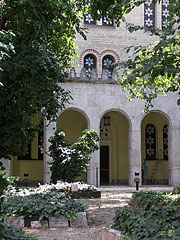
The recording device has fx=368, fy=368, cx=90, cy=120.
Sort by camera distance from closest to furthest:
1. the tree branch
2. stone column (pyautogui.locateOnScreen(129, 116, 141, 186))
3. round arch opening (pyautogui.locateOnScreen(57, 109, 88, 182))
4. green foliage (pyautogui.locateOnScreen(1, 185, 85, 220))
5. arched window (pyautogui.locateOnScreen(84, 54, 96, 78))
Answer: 1. green foliage (pyautogui.locateOnScreen(1, 185, 85, 220))
2. the tree branch
3. stone column (pyautogui.locateOnScreen(129, 116, 141, 186))
4. arched window (pyautogui.locateOnScreen(84, 54, 96, 78))
5. round arch opening (pyautogui.locateOnScreen(57, 109, 88, 182))

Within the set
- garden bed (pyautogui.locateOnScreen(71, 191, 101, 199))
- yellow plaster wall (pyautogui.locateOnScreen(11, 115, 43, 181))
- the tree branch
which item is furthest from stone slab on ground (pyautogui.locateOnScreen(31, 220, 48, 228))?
yellow plaster wall (pyautogui.locateOnScreen(11, 115, 43, 181))

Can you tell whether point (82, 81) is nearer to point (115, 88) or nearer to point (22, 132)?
point (115, 88)

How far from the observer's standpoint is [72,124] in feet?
88.0

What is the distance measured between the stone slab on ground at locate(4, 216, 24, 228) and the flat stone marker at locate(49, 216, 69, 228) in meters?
0.75

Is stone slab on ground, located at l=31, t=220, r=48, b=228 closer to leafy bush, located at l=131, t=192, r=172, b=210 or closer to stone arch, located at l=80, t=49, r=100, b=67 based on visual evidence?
leafy bush, located at l=131, t=192, r=172, b=210

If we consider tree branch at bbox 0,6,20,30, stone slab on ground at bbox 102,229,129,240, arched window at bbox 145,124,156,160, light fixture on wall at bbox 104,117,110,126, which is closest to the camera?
stone slab on ground at bbox 102,229,129,240

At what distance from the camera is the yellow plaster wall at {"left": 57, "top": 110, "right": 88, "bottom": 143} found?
26547mm

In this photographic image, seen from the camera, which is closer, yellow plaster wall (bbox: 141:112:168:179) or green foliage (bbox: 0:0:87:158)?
green foliage (bbox: 0:0:87:158)

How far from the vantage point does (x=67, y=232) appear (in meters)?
8.98

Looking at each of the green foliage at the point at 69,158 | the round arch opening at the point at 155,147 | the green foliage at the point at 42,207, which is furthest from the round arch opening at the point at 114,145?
the green foliage at the point at 42,207

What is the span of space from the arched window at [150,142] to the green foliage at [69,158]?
1204 cm

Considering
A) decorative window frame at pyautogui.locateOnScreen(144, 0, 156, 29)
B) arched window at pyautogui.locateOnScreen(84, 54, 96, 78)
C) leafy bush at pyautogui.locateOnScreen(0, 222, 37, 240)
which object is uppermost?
decorative window frame at pyautogui.locateOnScreen(144, 0, 156, 29)

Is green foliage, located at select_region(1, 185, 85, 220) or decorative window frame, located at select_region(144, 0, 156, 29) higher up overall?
decorative window frame, located at select_region(144, 0, 156, 29)

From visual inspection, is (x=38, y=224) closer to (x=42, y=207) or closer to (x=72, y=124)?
(x=42, y=207)
